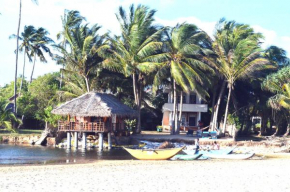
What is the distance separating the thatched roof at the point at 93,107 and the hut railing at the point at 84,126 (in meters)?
0.82

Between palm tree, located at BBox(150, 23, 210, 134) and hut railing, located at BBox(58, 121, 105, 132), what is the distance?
6.68m

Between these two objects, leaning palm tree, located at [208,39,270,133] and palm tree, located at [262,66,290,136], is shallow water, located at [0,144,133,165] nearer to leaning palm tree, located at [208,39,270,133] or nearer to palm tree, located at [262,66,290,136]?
leaning palm tree, located at [208,39,270,133]

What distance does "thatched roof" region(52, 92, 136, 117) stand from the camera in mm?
31094

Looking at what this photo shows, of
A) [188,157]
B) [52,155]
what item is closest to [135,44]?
[52,155]

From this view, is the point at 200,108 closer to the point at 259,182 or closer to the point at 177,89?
the point at 177,89

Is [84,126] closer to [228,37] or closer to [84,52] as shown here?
[84,52]

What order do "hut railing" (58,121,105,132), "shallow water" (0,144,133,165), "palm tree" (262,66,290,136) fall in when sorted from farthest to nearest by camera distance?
"palm tree" (262,66,290,136)
"hut railing" (58,121,105,132)
"shallow water" (0,144,133,165)

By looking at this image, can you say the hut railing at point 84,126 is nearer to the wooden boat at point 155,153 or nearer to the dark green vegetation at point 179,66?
the dark green vegetation at point 179,66

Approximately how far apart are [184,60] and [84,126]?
10725 millimetres

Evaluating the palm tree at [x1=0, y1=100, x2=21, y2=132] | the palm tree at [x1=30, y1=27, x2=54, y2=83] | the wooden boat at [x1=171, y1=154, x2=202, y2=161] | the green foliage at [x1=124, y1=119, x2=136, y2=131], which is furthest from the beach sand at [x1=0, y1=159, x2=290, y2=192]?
the palm tree at [x1=30, y1=27, x2=54, y2=83]

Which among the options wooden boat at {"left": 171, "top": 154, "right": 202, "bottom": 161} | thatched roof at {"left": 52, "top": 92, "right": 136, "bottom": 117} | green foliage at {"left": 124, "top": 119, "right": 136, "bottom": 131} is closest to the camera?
wooden boat at {"left": 171, "top": 154, "right": 202, "bottom": 161}

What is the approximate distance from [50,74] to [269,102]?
2615 centimetres

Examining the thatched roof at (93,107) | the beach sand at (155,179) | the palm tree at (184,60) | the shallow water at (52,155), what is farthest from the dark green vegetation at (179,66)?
the beach sand at (155,179)

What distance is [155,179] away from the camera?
15539 millimetres
